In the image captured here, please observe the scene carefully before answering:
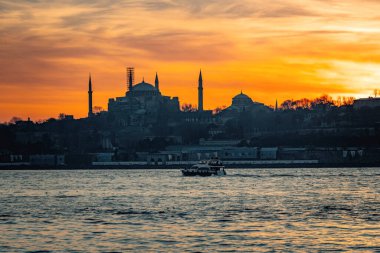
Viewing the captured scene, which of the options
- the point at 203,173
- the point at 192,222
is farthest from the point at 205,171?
the point at 192,222

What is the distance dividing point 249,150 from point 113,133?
163 ft

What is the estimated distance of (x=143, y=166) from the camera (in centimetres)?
14250

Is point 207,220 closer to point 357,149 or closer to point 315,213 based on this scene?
point 315,213

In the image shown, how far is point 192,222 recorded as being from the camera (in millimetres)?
40250

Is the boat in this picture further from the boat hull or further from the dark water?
the dark water

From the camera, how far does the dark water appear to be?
3325 centimetres

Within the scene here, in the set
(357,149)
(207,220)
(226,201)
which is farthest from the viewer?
(357,149)

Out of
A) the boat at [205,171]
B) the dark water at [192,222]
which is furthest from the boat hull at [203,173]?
the dark water at [192,222]

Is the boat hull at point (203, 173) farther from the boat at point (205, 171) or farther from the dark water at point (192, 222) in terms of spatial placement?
the dark water at point (192, 222)

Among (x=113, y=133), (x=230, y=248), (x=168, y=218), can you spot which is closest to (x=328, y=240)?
(x=230, y=248)

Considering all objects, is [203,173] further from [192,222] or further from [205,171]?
[192,222]

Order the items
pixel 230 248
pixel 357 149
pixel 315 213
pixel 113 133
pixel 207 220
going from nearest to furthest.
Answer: pixel 230 248 → pixel 207 220 → pixel 315 213 → pixel 357 149 → pixel 113 133

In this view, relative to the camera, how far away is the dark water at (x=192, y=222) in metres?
33.2

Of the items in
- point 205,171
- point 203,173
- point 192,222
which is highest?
point 205,171
